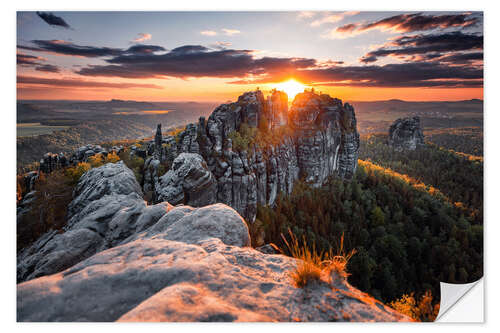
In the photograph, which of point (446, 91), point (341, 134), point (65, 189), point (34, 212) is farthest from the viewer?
point (341, 134)

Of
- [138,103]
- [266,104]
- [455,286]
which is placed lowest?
[455,286]

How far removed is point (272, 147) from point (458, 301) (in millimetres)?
24646

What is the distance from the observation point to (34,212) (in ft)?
25.9

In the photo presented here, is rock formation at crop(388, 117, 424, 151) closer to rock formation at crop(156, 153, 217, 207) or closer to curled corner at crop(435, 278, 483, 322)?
rock formation at crop(156, 153, 217, 207)

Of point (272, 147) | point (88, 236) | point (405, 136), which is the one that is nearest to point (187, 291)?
point (88, 236)

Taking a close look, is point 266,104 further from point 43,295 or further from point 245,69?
point 43,295

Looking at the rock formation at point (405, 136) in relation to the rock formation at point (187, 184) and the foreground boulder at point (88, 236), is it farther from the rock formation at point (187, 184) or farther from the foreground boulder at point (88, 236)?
the foreground boulder at point (88, 236)

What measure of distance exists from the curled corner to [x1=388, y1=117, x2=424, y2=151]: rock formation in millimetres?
79177

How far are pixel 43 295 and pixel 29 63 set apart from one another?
316 inches

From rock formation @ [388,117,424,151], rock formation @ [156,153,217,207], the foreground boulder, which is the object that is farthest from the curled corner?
rock formation @ [388,117,424,151]

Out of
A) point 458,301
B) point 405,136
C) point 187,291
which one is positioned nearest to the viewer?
point 187,291

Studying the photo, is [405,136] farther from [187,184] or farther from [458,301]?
[187,184]

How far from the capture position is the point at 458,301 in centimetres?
618

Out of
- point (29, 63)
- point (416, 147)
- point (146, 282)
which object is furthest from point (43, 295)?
point (416, 147)
